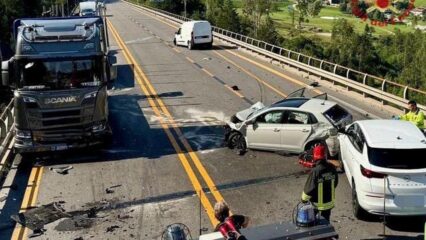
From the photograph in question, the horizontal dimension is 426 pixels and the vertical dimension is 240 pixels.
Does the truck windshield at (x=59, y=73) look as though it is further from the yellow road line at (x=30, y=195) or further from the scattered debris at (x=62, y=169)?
the yellow road line at (x=30, y=195)

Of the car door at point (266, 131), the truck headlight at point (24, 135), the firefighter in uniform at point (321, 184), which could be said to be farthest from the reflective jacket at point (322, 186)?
the truck headlight at point (24, 135)

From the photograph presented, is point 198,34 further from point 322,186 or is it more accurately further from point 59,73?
point 322,186

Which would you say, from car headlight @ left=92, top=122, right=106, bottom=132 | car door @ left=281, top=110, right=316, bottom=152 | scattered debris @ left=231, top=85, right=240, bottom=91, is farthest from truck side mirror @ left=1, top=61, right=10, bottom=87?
scattered debris @ left=231, top=85, right=240, bottom=91

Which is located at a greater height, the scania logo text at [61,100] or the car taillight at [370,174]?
the scania logo text at [61,100]

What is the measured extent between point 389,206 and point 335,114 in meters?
4.94

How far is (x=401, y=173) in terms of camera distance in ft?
31.4

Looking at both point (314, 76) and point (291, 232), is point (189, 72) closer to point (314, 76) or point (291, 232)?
point (314, 76)

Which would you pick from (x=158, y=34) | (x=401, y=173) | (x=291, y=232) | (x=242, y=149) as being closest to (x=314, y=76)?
(x=242, y=149)

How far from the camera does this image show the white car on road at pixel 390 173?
9.55 m

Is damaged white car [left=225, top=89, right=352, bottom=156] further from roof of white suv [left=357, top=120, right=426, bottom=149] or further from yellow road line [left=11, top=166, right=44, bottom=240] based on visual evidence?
yellow road line [left=11, top=166, right=44, bottom=240]

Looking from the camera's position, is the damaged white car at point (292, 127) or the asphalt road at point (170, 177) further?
the damaged white car at point (292, 127)

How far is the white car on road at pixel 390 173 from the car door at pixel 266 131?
4.09 metres

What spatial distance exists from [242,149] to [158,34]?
1647 inches

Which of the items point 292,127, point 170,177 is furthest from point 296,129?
point 170,177
